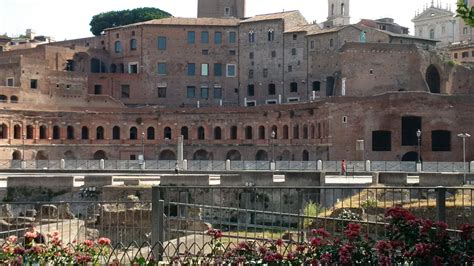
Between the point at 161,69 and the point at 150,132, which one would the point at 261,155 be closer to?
the point at 150,132

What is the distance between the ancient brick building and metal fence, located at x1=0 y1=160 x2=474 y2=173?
24.3ft

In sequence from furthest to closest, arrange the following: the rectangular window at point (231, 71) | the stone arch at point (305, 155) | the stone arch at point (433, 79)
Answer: the rectangular window at point (231, 71) → the stone arch at point (433, 79) → the stone arch at point (305, 155)

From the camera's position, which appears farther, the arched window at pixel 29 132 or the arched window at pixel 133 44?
the arched window at pixel 133 44

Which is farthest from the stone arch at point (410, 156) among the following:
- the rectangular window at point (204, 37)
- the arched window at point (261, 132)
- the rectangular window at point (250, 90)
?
the rectangular window at point (204, 37)

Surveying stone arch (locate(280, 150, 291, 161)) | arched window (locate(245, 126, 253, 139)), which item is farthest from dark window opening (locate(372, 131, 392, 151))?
arched window (locate(245, 126, 253, 139))

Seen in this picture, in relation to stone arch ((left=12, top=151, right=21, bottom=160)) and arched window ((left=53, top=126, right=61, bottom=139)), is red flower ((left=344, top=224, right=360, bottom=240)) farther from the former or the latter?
arched window ((left=53, top=126, right=61, bottom=139))

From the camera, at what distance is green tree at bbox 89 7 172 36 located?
81.9 meters

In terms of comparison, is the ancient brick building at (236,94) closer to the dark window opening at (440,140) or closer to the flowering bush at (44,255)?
the dark window opening at (440,140)

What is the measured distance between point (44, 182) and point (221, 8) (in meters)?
48.3

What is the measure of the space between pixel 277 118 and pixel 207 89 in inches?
464

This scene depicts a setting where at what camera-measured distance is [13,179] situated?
102 ft

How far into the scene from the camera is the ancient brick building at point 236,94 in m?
48.1

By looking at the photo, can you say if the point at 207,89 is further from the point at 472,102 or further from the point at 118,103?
the point at 472,102

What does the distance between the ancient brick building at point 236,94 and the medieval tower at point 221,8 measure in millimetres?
9225
